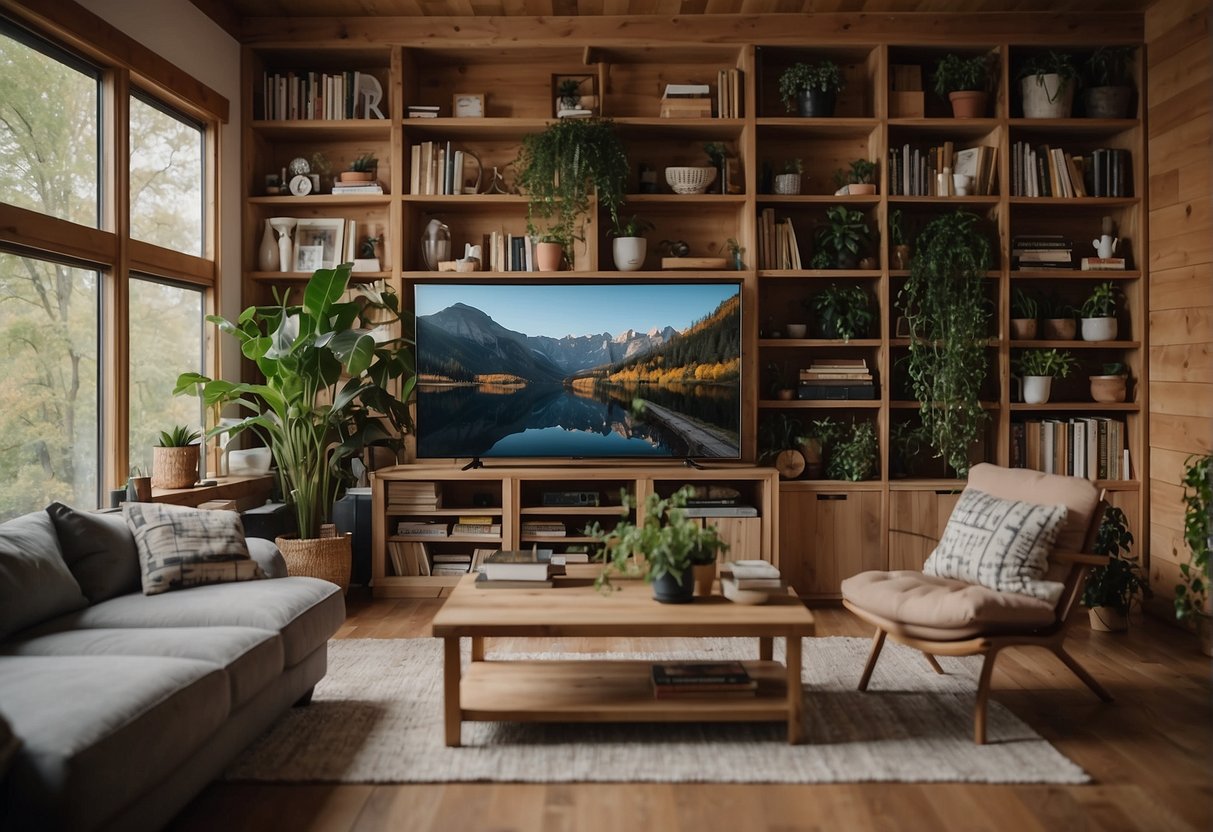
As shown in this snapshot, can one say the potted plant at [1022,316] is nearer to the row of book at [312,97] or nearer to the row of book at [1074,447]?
the row of book at [1074,447]

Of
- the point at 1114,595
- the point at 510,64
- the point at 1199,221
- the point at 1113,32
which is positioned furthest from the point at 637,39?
the point at 1114,595

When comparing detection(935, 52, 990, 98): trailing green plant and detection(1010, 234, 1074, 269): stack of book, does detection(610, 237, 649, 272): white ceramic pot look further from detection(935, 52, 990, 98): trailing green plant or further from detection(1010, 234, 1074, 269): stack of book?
detection(1010, 234, 1074, 269): stack of book

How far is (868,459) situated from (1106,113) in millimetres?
2141

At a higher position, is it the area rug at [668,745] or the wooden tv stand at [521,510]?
the wooden tv stand at [521,510]

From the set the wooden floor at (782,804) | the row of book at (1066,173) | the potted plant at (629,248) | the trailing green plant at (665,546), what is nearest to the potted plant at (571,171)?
the potted plant at (629,248)

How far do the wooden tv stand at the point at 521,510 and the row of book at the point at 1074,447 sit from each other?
1371mm

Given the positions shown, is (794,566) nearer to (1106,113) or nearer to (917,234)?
(917,234)

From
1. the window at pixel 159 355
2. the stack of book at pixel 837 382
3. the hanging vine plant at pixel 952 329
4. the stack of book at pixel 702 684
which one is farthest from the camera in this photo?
the stack of book at pixel 837 382

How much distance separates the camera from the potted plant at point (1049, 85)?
4.72 meters

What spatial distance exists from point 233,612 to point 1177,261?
4.41 meters

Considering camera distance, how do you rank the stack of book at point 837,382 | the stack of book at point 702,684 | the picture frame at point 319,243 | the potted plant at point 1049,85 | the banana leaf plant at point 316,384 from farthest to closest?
the picture frame at point 319,243, the stack of book at point 837,382, the potted plant at point 1049,85, the banana leaf plant at point 316,384, the stack of book at point 702,684

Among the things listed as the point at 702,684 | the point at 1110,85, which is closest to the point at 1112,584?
the point at 702,684

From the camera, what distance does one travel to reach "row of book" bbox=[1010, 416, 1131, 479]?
476cm

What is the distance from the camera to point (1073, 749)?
2.79 meters
